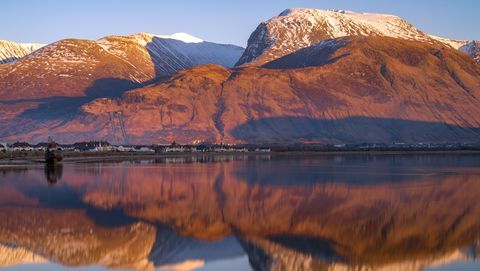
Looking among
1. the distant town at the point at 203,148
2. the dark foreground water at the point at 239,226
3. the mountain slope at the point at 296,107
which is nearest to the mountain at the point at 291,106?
the mountain slope at the point at 296,107

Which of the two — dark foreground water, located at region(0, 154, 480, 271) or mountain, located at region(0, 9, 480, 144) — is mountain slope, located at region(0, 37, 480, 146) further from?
dark foreground water, located at region(0, 154, 480, 271)

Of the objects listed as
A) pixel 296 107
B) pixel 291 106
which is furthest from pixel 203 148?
pixel 296 107

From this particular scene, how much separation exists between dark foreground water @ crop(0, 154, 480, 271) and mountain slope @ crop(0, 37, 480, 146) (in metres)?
105

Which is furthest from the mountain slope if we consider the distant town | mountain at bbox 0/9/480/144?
the distant town

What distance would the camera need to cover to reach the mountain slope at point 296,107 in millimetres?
150875

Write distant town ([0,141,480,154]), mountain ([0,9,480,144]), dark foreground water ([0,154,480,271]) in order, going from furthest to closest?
mountain ([0,9,480,144]) → distant town ([0,141,480,154]) → dark foreground water ([0,154,480,271])

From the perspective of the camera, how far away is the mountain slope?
495 ft

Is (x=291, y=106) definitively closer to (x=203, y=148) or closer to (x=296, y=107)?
(x=296, y=107)

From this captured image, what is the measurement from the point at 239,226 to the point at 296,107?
440ft

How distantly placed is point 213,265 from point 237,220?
8653 mm

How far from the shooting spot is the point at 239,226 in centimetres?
2762

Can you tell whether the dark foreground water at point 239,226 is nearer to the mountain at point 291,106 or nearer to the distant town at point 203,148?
the distant town at point 203,148

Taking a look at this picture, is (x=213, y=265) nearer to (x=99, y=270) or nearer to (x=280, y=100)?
(x=99, y=270)

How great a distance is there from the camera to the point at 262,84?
16600cm
